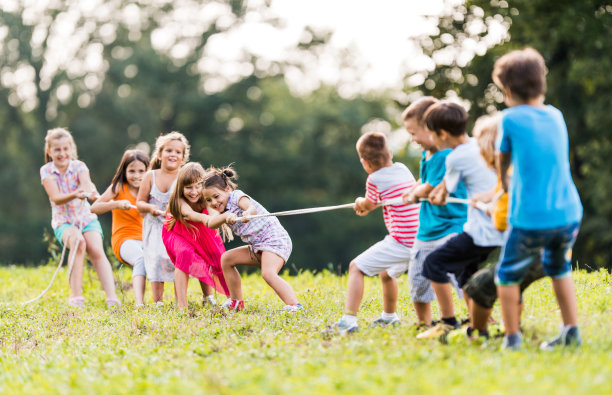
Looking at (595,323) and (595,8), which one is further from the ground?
(595,8)

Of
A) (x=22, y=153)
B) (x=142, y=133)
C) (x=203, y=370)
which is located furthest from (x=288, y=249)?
(x=22, y=153)

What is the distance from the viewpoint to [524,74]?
193 inches

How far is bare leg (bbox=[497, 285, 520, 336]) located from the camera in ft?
16.4

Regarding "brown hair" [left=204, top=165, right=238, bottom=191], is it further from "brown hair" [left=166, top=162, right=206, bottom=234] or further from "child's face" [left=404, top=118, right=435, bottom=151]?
"child's face" [left=404, top=118, right=435, bottom=151]

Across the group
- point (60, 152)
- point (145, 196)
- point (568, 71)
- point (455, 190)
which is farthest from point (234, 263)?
point (568, 71)


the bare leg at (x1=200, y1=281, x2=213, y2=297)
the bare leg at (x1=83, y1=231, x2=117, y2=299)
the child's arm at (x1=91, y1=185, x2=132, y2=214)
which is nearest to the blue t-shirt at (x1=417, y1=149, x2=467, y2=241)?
the bare leg at (x1=200, y1=281, x2=213, y2=297)

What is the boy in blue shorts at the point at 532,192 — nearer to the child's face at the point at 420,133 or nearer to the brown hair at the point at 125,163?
the child's face at the point at 420,133

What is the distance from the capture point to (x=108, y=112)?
35.6 metres

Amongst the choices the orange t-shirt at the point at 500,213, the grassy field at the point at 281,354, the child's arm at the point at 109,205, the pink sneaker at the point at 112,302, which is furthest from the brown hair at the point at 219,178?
the orange t-shirt at the point at 500,213

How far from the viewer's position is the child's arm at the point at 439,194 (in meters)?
5.54

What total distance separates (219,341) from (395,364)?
5.84 feet

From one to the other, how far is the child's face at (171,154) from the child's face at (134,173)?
0.71 meters

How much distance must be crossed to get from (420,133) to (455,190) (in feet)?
1.92

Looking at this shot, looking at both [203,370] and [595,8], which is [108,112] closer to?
[595,8]
